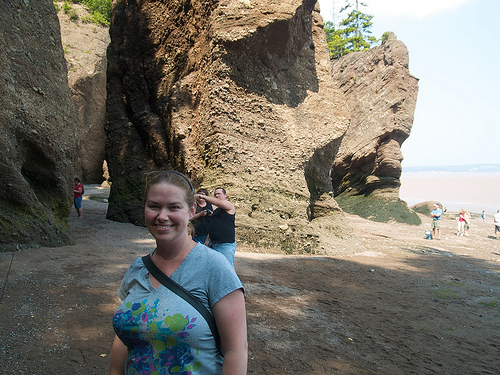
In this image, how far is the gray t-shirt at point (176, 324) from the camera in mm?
1489

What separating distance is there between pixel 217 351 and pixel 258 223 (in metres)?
7.00

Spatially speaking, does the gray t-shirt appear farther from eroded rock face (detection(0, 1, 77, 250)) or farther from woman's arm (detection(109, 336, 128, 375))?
eroded rock face (detection(0, 1, 77, 250))

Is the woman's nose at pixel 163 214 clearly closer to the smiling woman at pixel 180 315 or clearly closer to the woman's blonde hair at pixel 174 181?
the smiling woman at pixel 180 315

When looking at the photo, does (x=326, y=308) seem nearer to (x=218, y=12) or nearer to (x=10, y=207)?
(x=10, y=207)

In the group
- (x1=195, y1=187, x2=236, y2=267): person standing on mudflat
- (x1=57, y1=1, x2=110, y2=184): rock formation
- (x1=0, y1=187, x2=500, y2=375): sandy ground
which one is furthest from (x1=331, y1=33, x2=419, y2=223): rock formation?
(x1=195, y1=187, x2=236, y2=267): person standing on mudflat

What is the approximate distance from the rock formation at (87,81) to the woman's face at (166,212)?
2322 centimetres

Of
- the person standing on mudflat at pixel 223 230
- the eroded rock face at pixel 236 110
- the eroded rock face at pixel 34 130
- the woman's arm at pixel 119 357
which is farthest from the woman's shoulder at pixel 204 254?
the eroded rock face at pixel 236 110

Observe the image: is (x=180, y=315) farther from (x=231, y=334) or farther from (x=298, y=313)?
(x=298, y=313)

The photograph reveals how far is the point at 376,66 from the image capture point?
880 inches

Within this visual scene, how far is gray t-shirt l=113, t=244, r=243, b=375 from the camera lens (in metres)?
1.49

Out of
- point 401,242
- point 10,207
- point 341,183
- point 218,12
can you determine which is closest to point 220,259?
point 10,207

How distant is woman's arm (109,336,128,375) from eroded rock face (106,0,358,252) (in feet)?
22.1

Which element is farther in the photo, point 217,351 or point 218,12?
point 218,12

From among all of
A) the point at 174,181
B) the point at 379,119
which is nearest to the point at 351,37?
the point at 379,119
